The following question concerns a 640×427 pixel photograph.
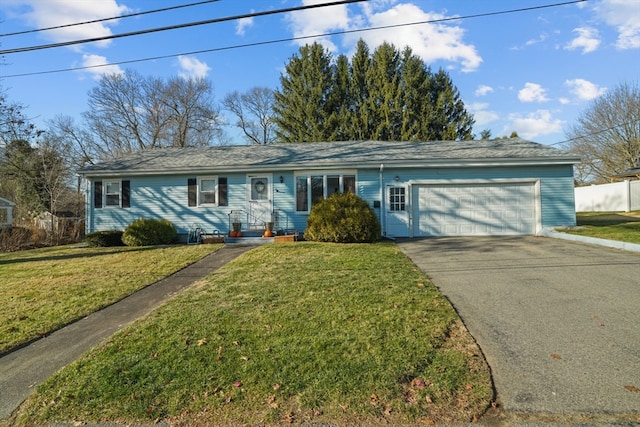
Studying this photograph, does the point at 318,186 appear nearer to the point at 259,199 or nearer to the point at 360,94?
the point at 259,199

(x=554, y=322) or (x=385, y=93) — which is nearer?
(x=554, y=322)

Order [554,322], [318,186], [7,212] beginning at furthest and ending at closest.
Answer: [7,212]
[318,186]
[554,322]

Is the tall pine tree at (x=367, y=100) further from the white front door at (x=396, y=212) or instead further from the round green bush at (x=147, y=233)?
the round green bush at (x=147, y=233)

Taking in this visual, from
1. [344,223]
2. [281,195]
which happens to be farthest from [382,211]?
[281,195]

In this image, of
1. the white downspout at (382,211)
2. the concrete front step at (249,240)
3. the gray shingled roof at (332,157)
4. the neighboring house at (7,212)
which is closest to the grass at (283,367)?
the concrete front step at (249,240)

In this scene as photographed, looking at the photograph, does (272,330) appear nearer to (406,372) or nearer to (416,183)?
(406,372)

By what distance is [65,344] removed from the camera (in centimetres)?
450

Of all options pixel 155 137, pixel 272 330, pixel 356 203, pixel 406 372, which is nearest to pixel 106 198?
pixel 356 203

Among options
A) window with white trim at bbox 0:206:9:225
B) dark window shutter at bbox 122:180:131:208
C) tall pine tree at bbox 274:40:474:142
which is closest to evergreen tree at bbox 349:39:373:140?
tall pine tree at bbox 274:40:474:142

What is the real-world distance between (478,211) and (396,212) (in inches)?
120

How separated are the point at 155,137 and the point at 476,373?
117 feet

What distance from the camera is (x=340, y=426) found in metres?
2.67

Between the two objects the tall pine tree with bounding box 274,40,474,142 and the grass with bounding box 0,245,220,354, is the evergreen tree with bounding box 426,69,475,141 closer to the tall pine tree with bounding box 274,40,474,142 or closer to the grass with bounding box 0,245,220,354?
the tall pine tree with bounding box 274,40,474,142

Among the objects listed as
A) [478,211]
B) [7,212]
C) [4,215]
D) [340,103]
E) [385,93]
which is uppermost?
[385,93]
